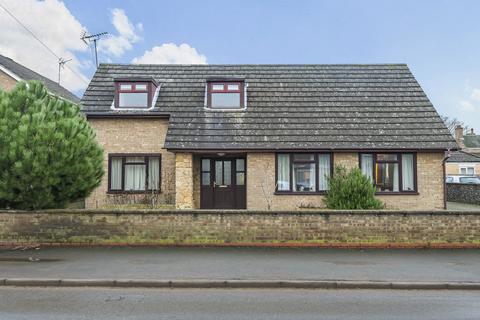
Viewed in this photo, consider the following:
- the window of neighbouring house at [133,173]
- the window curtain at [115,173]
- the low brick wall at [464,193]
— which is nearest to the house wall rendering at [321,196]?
the window of neighbouring house at [133,173]

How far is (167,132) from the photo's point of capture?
16422 mm

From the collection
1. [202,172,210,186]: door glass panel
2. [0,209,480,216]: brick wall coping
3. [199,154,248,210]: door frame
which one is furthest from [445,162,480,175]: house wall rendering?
[0,209,480,216]: brick wall coping

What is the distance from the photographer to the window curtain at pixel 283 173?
16.2m

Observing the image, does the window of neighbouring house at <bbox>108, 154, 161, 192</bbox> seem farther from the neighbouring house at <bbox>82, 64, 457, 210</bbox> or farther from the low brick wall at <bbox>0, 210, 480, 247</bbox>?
the low brick wall at <bbox>0, 210, 480, 247</bbox>

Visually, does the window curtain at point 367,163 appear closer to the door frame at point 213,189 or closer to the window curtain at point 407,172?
the window curtain at point 407,172

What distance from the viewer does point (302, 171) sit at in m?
16.3

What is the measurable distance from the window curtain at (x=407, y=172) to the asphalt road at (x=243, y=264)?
234 inches

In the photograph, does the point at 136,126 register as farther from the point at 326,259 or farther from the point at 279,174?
the point at 326,259

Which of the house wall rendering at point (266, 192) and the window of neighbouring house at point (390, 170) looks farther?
the window of neighbouring house at point (390, 170)

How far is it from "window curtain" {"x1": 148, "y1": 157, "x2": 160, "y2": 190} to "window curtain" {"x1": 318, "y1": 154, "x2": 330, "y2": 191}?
21.8 ft

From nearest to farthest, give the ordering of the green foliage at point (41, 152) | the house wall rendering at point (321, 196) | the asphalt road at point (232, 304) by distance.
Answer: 1. the asphalt road at point (232, 304)
2. the green foliage at point (41, 152)
3. the house wall rendering at point (321, 196)

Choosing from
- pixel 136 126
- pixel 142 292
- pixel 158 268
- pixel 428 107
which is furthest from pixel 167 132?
pixel 428 107

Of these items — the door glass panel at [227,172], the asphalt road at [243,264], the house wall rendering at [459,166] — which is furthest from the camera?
the house wall rendering at [459,166]

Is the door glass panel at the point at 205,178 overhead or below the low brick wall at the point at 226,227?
overhead
